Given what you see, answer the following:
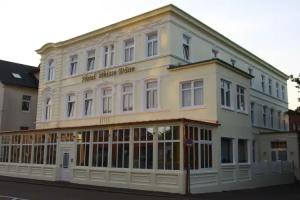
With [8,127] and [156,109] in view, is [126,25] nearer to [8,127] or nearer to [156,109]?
[156,109]

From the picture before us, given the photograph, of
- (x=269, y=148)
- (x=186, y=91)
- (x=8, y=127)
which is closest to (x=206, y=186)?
(x=186, y=91)

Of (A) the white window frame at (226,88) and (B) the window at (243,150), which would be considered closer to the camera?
(A) the white window frame at (226,88)

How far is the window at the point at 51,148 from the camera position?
2809 centimetres

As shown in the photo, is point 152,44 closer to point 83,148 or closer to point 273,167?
point 83,148

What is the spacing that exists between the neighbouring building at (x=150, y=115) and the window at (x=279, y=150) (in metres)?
0.08

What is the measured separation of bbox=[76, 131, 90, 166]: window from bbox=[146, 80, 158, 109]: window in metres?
4.56

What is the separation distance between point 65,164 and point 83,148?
2.49 m

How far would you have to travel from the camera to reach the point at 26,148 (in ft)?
100

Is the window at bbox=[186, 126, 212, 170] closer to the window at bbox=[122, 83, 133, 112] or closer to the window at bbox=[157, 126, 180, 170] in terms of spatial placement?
the window at bbox=[157, 126, 180, 170]

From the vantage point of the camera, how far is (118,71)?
93.3 feet

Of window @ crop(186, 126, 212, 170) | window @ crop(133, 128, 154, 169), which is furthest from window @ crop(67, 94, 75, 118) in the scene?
window @ crop(186, 126, 212, 170)

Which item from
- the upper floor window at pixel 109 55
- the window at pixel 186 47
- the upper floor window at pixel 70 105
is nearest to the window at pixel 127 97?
the upper floor window at pixel 109 55

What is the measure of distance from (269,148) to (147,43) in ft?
45.9

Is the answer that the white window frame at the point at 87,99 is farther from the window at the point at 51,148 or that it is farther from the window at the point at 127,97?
the window at the point at 127,97
